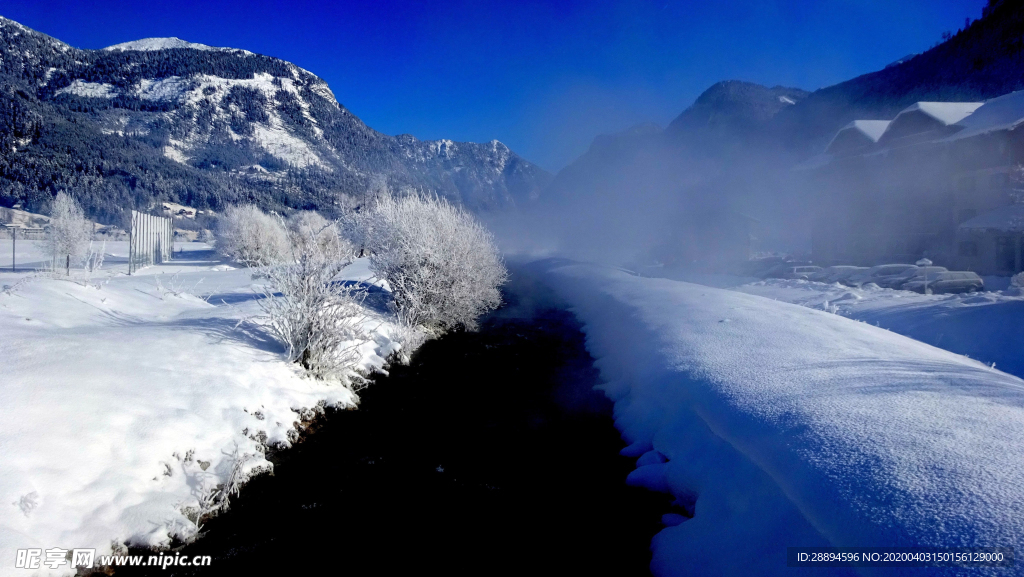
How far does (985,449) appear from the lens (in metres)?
3.81

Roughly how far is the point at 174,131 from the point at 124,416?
132 m

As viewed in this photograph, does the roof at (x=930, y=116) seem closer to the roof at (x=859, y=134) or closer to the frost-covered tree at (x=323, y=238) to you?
the roof at (x=859, y=134)

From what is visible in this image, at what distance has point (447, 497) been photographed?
584 centimetres

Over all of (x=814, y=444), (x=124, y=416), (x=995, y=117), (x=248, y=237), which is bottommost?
(x=124, y=416)

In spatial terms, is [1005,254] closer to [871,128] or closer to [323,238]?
[871,128]

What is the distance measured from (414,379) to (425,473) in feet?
14.8

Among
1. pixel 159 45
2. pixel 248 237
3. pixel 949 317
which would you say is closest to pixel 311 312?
pixel 949 317

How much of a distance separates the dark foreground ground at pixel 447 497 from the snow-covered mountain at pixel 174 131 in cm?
4906

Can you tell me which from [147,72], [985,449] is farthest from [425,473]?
[147,72]

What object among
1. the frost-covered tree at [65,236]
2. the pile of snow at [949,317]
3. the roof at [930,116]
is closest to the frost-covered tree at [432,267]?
the pile of snow at [949,317]

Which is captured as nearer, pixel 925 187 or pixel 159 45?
pixel 925 187

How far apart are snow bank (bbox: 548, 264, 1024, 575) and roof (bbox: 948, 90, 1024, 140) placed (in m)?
21.2

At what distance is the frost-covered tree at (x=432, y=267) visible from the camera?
1477cm

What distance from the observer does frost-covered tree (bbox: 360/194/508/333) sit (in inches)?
581
